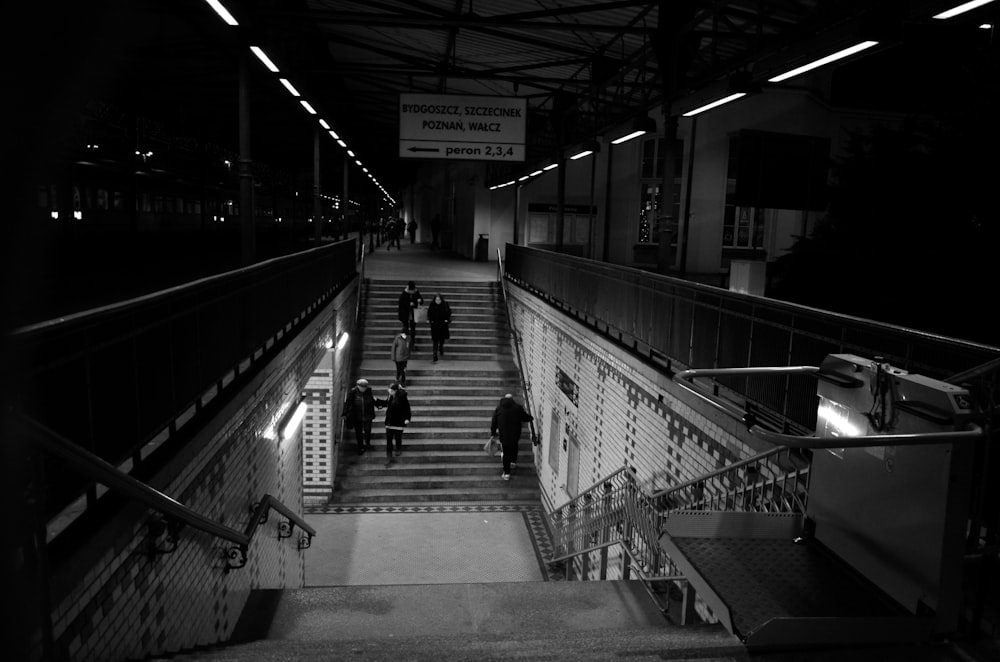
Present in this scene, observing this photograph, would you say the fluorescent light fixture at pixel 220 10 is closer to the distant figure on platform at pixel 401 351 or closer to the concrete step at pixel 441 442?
the distant figure on platform at pixel 401 351

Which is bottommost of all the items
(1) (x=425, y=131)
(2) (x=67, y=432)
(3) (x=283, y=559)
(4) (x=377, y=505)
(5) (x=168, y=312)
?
(4) (x=377, y=505)

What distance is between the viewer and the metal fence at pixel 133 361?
337 centimetres

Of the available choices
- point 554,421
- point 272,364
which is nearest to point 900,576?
point 272,364

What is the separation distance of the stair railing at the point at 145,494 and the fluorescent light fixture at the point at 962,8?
5.84m

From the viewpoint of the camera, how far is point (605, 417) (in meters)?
10.8

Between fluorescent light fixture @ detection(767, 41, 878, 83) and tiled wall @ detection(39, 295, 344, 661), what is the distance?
6.06 m

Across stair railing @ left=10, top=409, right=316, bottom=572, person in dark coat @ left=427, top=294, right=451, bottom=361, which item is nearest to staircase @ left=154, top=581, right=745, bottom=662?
stair railing @ left=10, top=409, right=316, bottom=572

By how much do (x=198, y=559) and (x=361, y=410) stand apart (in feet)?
32.3

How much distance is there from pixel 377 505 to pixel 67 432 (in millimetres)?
11029

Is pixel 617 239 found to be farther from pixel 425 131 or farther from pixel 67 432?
pixel 67 432

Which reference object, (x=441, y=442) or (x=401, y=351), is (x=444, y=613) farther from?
(x=401, y=351)

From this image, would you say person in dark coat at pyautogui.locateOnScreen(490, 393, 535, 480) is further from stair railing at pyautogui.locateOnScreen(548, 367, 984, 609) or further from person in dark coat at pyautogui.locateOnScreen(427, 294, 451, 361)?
person in dark coat at pyautogui.locateOnScreen(427, 294, 451, 361)

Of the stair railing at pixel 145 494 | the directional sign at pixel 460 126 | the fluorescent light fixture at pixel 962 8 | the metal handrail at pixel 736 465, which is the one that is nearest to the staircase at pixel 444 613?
the stair railing at pixel 145 494

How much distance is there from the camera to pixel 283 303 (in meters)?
9.58
